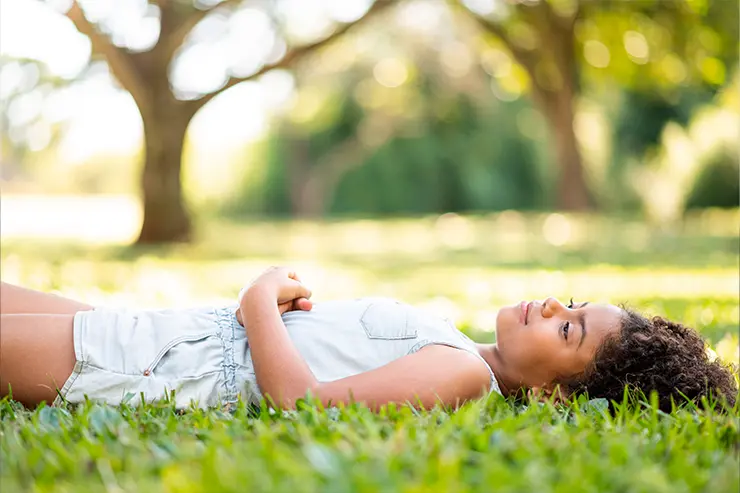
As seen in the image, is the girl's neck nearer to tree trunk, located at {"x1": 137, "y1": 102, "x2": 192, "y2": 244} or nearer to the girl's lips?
the girl's lips

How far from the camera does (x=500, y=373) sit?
9.59ft

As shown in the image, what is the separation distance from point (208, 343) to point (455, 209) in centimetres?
2797

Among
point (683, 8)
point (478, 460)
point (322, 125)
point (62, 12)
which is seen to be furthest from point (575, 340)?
point (322, 125)

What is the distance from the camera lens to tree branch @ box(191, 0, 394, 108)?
472 inches

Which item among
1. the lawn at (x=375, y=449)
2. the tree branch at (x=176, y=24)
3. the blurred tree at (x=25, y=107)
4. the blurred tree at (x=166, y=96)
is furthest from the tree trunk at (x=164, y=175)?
the lawn at (x=375, y=449)

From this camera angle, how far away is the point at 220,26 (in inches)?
551

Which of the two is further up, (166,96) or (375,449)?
(166,96)

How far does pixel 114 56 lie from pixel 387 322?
9780mm

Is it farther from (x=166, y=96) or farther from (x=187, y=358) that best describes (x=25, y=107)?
(x=187, y=358)

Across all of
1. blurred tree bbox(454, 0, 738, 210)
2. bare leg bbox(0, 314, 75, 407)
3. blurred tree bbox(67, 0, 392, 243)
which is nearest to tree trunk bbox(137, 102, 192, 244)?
blurred tree bbox(67, 0, 392, 243)

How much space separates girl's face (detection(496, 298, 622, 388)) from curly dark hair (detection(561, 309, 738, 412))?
0.04m

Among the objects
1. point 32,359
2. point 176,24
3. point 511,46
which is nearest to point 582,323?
point 32,359

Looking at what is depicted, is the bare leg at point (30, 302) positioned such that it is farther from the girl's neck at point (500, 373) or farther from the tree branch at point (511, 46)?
the tree branch at point (511, 46)

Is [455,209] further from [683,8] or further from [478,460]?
[478,460]
